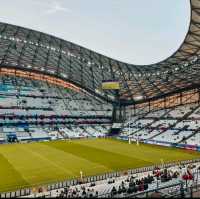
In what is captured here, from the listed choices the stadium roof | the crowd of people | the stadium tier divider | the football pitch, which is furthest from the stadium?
the crowd of people

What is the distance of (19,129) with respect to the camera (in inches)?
3661

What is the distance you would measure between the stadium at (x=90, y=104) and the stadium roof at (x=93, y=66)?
311mm

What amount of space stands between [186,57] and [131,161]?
158 feet

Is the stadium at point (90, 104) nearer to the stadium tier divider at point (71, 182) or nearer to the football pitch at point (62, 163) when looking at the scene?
the football pitch at point (62, 163)

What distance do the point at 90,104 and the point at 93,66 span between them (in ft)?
56.2

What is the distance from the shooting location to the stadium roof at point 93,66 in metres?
91.4

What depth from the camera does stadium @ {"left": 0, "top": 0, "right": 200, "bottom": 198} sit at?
212 feet

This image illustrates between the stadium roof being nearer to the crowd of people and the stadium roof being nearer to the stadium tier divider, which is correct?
the stadium tier divider

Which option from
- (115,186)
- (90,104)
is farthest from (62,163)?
(90,104)

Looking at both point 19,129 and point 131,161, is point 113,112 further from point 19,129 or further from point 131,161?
point 131,161

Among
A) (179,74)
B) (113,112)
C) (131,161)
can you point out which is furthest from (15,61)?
(131,161)

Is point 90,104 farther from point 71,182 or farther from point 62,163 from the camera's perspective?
point 71,182

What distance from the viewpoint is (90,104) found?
119312 millimetres

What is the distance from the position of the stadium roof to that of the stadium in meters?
0.31
